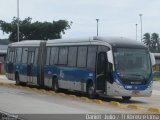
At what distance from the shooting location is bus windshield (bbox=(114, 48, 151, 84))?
2409 cm

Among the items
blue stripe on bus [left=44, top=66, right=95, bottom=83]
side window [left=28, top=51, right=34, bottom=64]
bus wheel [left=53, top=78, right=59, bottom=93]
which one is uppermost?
side window [left=28, top=51, right=34, bottom=64]

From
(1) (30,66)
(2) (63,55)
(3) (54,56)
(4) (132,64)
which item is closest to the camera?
(4) (132,64)

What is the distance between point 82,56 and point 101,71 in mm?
2166

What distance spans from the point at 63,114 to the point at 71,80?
434 inches

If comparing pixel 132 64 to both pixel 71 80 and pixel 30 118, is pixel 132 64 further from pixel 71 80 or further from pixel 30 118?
pixel 30 118

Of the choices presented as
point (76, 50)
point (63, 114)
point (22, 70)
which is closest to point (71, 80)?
point (76, 50)

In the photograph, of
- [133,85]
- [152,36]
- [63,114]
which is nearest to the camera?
[63,114]

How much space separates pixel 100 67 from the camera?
2480cm

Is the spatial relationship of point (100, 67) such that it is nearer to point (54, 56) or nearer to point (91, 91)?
point (91, 91)

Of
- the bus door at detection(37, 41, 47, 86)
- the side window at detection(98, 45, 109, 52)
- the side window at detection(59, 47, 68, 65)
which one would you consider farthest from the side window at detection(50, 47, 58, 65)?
the side window at detection(98, 45, 109, 52)

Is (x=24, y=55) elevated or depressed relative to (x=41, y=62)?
elevated

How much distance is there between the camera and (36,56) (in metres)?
33.2

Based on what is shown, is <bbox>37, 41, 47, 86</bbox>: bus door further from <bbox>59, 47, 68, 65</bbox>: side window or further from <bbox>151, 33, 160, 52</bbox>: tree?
<bbox>151, 33, 160, 52</bbox>: tree

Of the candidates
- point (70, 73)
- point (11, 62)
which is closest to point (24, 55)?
point (11, 62)
